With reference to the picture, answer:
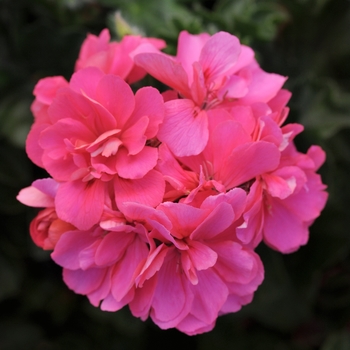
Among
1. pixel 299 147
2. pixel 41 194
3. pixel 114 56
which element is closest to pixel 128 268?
pixel 41 194

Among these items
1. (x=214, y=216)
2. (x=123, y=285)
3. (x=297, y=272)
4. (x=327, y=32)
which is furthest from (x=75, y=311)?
(x=327, y=32)

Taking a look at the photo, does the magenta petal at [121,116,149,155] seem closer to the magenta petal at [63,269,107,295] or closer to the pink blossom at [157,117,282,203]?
the pink blossom at [157,117,282,203]

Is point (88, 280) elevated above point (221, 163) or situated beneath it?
situated beneath

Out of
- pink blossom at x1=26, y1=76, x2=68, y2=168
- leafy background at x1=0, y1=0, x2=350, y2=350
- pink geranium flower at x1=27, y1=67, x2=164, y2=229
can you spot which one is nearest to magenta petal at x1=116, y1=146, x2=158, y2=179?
pink geranium flower at x1=27, y1=67, x2=164, y2=229

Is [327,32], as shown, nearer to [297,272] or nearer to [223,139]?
[297,272]

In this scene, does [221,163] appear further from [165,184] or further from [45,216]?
[45,216]

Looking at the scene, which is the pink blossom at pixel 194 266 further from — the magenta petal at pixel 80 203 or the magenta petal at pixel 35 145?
the magenta petal at pixel 35 145
